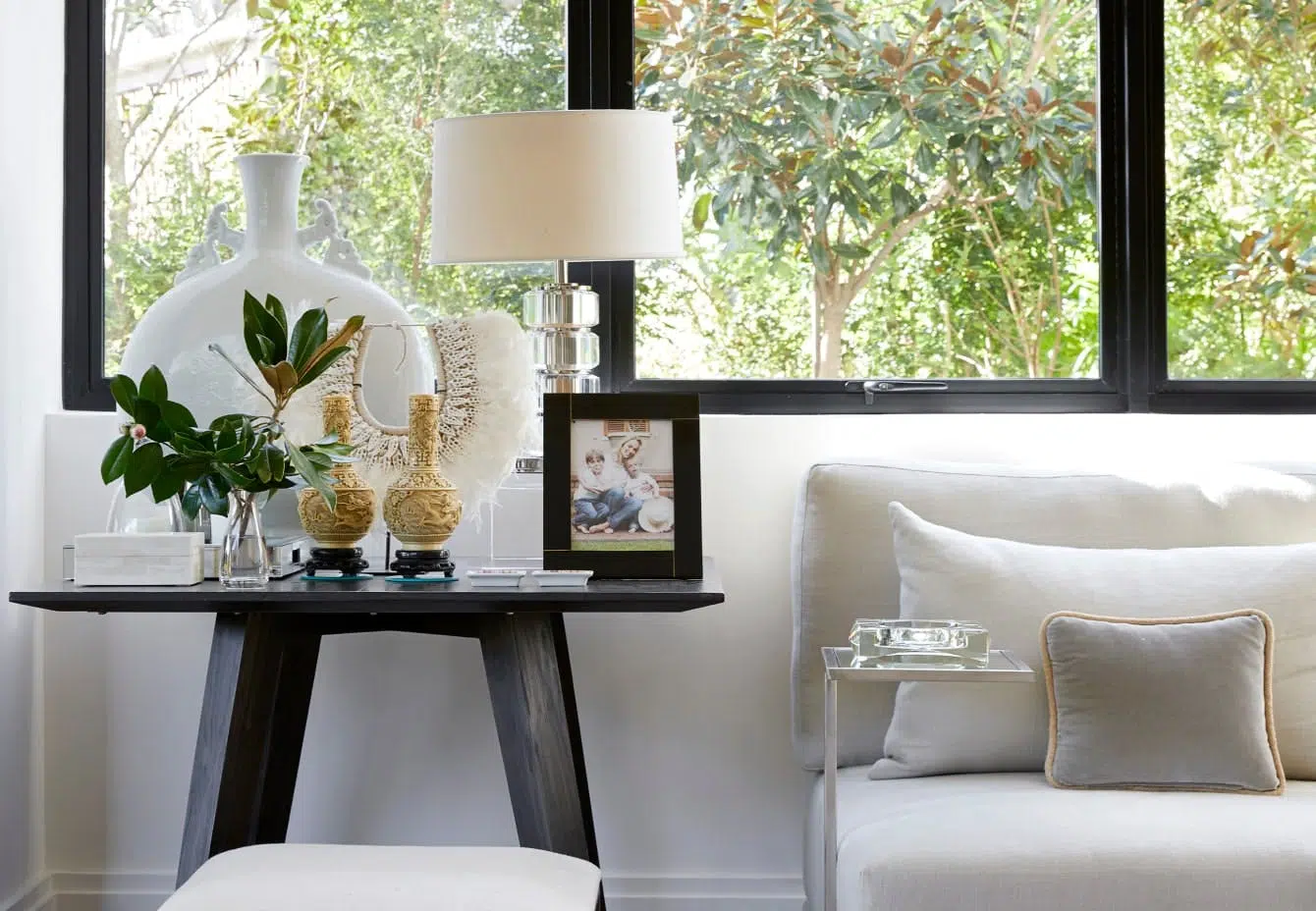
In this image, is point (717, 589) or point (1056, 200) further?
A: point (1056, 200)

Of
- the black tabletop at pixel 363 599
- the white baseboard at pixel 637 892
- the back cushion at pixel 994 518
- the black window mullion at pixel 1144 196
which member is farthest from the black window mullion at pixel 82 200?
the black window mullion at pixel 1144 196

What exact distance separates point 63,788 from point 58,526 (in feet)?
1.57

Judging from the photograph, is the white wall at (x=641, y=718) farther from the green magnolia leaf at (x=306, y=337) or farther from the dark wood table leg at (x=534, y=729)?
the green magnolia leaf at (x=306, y=337)

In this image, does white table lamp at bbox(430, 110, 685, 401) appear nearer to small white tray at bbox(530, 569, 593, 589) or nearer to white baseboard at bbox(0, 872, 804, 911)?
small white tray at bbox(530, 569, 593, 589)

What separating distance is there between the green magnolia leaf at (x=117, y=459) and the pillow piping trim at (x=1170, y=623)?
131 cm

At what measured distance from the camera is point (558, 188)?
2.07m

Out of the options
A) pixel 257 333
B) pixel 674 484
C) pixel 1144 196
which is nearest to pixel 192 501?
pixel 257 333

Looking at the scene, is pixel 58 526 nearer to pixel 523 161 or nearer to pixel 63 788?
pixel 63 788

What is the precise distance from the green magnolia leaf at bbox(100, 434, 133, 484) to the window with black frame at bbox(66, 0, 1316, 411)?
2.32 ft

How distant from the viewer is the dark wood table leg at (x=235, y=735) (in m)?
1.88

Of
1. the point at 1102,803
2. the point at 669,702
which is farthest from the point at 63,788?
the point at 1102,803

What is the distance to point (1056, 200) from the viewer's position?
2.54m

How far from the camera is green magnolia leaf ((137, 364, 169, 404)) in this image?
76.0 inches

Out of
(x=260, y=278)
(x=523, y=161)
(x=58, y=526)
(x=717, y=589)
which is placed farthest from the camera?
(x=58, y=526)
